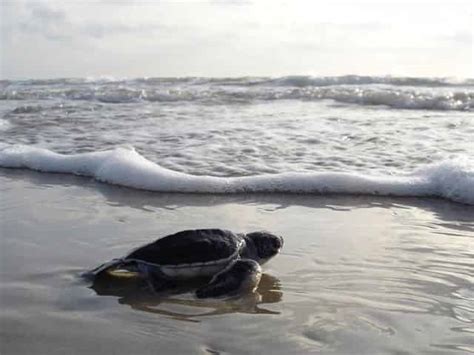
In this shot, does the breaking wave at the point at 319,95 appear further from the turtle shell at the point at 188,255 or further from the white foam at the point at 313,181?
the turtle shell at the point at 188,255

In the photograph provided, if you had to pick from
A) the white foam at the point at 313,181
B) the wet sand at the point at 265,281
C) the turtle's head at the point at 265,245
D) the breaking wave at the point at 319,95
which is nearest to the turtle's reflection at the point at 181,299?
the wet sand at the point at 265,281

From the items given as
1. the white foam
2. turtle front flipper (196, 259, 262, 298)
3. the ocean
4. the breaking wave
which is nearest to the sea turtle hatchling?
turtle front flipper (196, 259, 262, 298)

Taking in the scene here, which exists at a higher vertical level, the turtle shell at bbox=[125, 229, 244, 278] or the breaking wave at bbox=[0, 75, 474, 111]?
the breaking wave at bbox=[0, 75, 474, 111]

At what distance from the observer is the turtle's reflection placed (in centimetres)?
264

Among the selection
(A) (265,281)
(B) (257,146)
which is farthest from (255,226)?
(B) (257,146)

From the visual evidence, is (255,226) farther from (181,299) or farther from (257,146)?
(257,146)

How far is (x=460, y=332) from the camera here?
2420 mm

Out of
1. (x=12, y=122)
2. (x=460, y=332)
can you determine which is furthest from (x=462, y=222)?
(x=12, y=122)

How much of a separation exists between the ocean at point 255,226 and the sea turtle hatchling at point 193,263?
11 centimetres

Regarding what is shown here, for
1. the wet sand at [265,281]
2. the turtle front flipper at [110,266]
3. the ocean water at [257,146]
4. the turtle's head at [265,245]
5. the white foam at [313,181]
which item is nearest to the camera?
the wet sand at [265,281]

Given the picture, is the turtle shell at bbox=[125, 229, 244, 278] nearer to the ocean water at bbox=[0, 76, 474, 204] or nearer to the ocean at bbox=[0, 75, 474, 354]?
the ocean at bbox=[0, 75, 474, 354]

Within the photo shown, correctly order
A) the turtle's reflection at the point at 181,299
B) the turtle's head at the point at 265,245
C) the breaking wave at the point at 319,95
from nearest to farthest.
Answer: the turtle's reflection at the point at 181,299 → the turtle's head at the point at 265,245 → the breaking wave at the point at 319,95

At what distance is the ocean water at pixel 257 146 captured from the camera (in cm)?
505

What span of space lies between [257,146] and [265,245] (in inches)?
143
